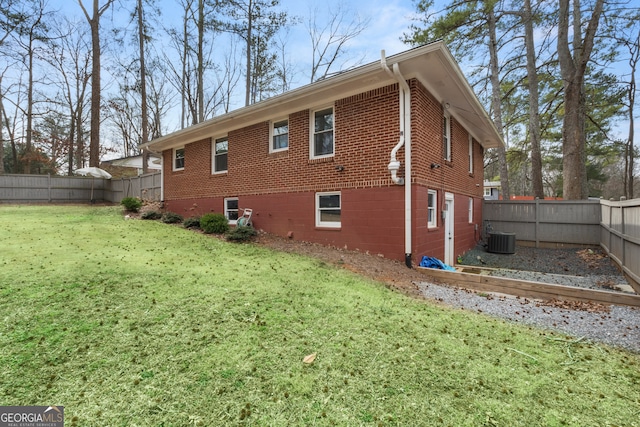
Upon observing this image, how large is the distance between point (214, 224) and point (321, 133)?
425cm

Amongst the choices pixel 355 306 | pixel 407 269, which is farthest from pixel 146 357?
pixel 407 269

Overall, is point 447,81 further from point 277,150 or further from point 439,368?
point 439,368

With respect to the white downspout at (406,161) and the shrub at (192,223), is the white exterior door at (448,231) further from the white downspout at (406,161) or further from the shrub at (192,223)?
the shrub at (192,223)

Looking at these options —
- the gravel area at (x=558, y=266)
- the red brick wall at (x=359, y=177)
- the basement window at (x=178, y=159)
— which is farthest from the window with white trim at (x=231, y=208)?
the gravel area at (x=558, y=266)

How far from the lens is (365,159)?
7.16 m

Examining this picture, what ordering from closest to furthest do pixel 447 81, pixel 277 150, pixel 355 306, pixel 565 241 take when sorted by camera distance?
pixel 355 306 < pixel 447 81 < pixel 277 150 < pixel 565 241

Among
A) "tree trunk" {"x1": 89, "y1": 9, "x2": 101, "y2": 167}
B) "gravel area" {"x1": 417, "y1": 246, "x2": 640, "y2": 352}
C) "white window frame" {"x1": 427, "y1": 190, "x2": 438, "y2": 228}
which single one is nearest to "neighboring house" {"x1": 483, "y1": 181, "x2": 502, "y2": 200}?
"gravel area" {"x1": 417, "y1": 246, "x2": 640, "y2": 352}

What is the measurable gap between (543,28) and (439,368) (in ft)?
54.0

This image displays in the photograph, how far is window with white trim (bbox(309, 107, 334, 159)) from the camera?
7941 mm

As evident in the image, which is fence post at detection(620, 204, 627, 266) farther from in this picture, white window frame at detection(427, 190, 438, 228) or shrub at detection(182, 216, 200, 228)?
shrub at detection(182, 216, 200, 228)

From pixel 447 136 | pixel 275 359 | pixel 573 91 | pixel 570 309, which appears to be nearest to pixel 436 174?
pixel 447 136

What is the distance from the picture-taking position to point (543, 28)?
12.9m

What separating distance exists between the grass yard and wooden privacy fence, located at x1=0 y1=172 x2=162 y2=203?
13.1 metres

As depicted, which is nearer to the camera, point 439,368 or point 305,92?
point 439,368
